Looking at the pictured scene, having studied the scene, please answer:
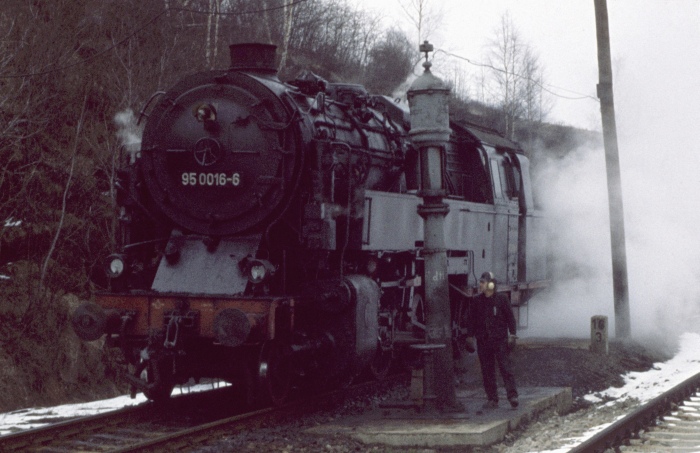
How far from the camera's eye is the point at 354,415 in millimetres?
10156

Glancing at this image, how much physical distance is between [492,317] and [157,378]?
11.8 ft

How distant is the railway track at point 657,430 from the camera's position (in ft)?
28.7

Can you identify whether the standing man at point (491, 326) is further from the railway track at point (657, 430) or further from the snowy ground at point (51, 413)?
the snowy ground at point (51, 413)

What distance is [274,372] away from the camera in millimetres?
10133

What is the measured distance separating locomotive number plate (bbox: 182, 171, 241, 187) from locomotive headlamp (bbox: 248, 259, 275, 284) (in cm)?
98

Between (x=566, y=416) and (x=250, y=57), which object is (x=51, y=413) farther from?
(x=566, y=416)

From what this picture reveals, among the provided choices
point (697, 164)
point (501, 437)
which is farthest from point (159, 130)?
point (697, 164)

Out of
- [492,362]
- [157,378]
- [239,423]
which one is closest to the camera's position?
[239,423]

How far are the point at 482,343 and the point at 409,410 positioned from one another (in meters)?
1.11

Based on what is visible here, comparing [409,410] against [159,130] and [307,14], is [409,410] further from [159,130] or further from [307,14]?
[307,14]

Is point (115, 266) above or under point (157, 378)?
above

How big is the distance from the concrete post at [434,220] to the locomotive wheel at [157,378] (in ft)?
8.77

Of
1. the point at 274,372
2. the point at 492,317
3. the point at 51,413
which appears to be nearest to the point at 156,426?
the point at 274,372

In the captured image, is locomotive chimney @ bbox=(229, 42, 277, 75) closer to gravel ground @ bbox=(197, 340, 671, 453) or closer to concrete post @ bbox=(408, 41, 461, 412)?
concrete post @ bbox=(408, 41, 461, 412)
